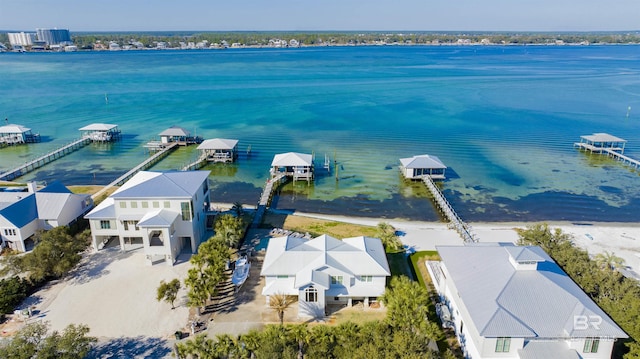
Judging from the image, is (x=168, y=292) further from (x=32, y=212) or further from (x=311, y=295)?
(x=32, y=212)

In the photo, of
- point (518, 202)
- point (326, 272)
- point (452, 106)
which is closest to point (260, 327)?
point (326, 272)

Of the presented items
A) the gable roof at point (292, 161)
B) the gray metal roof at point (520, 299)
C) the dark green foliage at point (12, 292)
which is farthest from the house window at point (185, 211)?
the gable roof at point (292, 161)

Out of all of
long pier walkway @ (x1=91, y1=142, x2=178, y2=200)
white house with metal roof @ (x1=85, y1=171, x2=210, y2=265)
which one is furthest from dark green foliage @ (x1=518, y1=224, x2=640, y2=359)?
long pier walkway @ (x1=91, y1=142, x2=178, y2=200)

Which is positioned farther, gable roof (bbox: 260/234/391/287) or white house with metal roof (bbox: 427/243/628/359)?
gable roof (bbox: 260/234/391/287)

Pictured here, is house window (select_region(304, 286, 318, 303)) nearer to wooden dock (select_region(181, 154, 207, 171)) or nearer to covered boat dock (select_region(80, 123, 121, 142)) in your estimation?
wooden dock (select_region(181, 154, 207, 171))

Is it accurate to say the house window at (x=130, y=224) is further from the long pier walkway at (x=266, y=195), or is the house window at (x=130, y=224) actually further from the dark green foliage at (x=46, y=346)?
the dark green foliage at (x=46, y=346)

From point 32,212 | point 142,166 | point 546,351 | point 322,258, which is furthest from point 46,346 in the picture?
point 142,166

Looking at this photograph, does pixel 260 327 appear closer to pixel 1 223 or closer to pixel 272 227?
pixel 272 227
